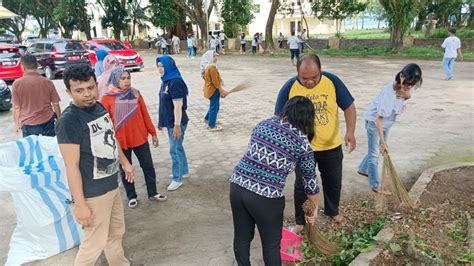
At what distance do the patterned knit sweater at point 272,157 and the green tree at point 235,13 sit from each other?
83.9ft

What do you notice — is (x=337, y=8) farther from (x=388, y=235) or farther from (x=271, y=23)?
(x=388, y=235)

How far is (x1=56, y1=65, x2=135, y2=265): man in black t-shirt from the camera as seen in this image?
2.31 meters

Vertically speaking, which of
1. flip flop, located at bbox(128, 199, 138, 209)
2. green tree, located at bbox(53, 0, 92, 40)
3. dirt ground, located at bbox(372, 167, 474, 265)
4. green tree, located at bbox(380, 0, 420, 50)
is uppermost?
green tree, located at bbox(53, 0, 92, 40)

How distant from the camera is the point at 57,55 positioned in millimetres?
14875

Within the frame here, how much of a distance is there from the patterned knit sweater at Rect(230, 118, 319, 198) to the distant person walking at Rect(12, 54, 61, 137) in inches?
120

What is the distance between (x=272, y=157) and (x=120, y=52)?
1555cm

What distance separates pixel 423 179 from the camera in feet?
14.0

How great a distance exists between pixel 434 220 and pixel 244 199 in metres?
1.98

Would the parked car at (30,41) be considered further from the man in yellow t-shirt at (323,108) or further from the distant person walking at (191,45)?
the man in yellow t-shirt at (323,108)

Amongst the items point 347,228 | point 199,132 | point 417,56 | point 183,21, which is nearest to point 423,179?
point 347,228

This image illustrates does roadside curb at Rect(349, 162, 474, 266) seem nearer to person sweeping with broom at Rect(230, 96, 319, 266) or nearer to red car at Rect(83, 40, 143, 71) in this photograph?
person sweeping with broom at Rect(230, 96, 319, 266)

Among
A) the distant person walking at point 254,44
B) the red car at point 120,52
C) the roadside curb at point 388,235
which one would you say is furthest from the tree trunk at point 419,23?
the roadside curb at point 388,235

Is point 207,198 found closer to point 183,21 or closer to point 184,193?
point 184,193

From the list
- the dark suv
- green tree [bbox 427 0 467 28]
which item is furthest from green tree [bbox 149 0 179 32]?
green tree [bbox 427 0 467 28]
